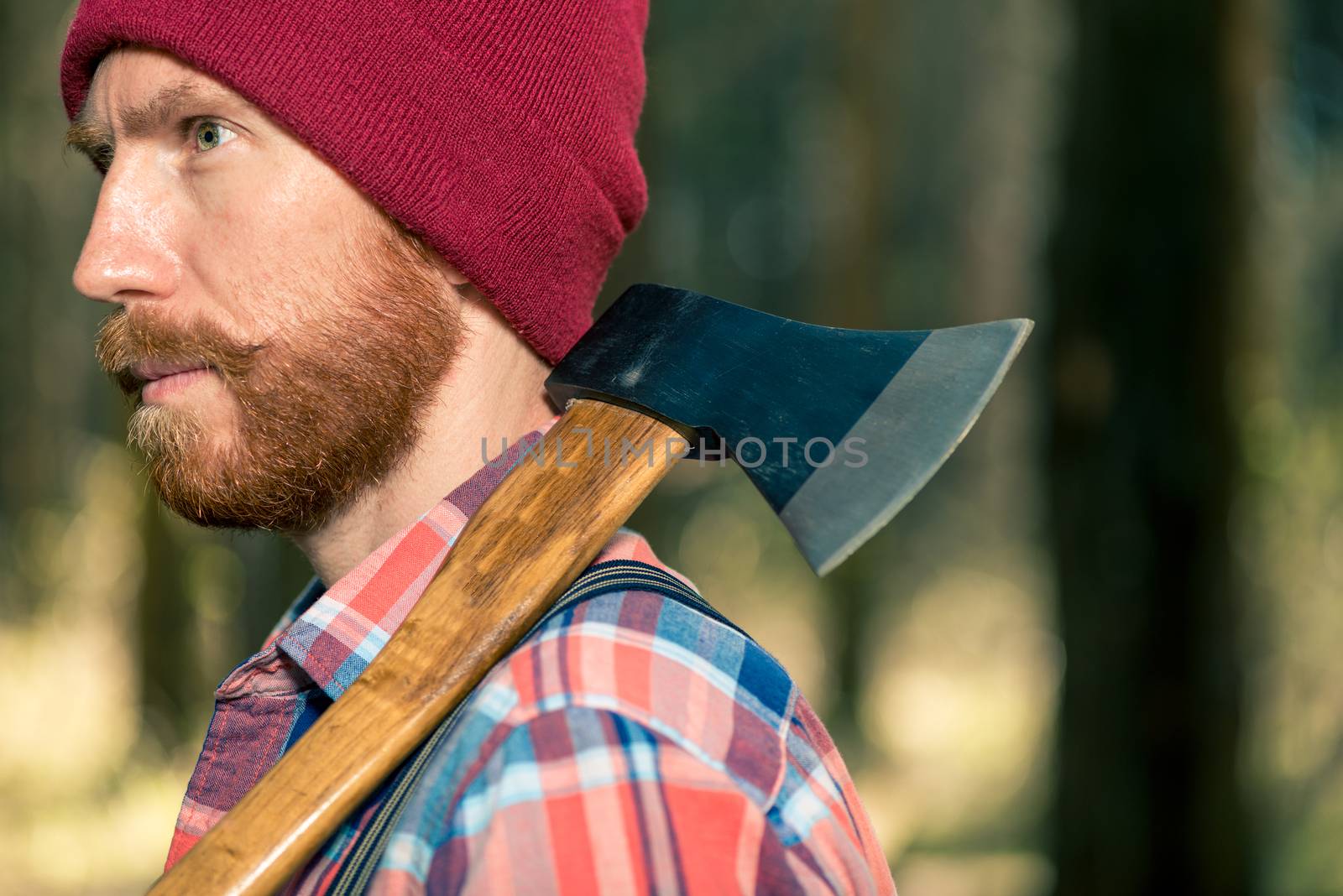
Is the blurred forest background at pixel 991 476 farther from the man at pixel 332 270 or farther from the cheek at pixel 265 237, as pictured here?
the cheek at pixel 265 237

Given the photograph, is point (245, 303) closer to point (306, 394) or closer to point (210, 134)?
point (306, 394)

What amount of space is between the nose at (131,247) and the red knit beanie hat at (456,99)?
0.20 metres

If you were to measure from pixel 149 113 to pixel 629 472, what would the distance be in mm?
850

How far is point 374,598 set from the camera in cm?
151

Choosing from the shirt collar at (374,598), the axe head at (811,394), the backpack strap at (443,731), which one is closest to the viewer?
the backpack strap at (443,731)

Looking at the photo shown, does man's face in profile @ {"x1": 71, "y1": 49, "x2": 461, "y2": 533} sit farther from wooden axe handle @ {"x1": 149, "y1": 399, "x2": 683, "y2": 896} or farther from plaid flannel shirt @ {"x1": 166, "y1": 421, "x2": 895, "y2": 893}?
plaid flannel shirt @ {"x1": 166, "y1": 421, "x2": 895, "y2": 893}

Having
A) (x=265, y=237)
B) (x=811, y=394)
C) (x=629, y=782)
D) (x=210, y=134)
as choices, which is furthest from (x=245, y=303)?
(x=629, y=782)

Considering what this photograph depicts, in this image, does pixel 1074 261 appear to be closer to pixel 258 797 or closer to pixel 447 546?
pixel 447 546

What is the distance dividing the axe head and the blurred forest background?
836 millimetres

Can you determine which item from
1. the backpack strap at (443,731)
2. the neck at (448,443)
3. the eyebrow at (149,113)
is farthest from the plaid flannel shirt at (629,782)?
the eyebrow at (149,113)

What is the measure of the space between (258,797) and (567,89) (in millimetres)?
1064

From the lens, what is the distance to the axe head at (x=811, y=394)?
1.31 m

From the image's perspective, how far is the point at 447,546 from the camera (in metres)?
1.52

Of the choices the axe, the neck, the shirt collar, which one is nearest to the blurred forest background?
the neck
